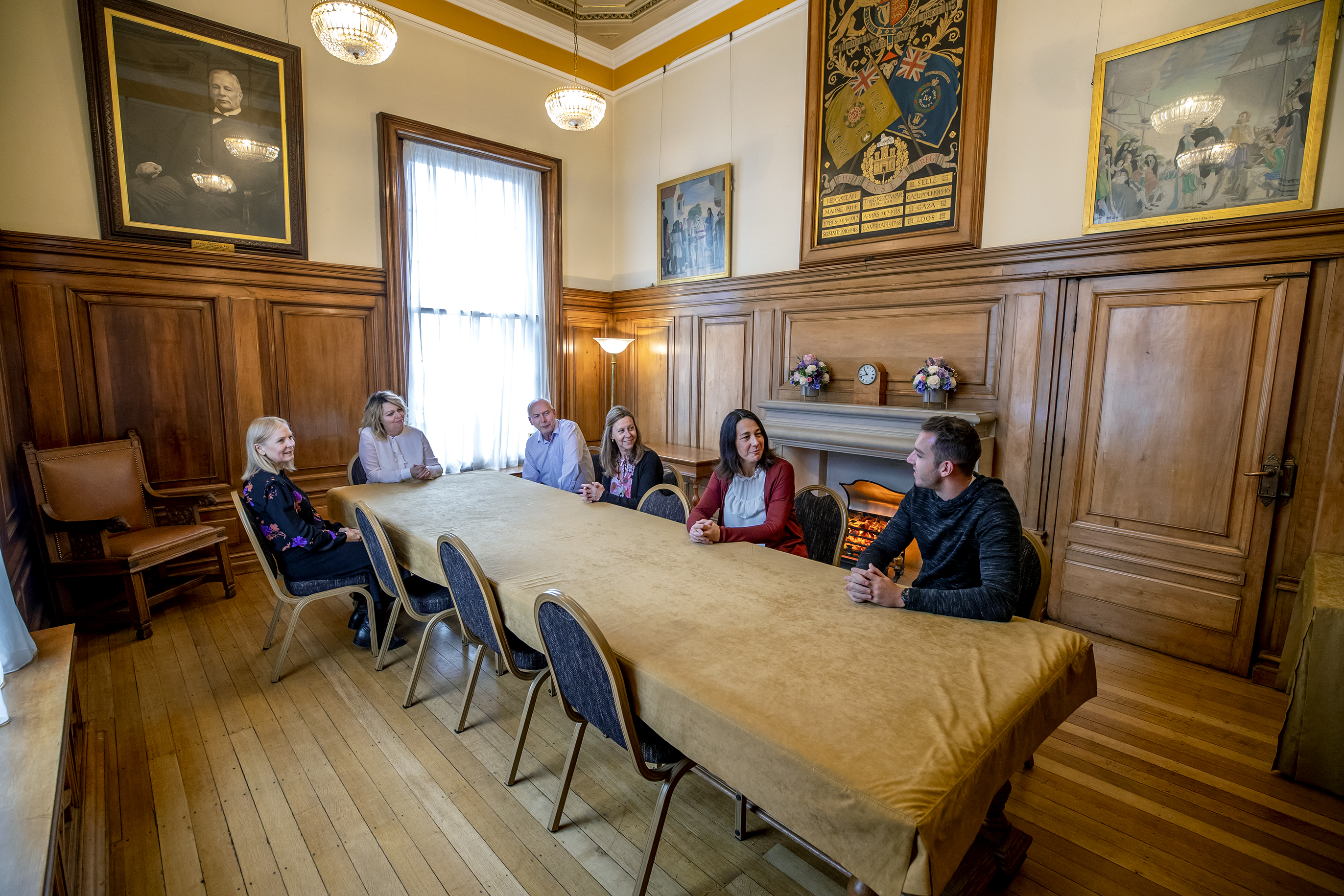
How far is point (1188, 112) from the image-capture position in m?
3.01

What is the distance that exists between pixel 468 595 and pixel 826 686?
50.8 inches

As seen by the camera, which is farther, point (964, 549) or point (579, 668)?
point (964, 549)

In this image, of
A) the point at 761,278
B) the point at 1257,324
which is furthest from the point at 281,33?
the point at 1257,324

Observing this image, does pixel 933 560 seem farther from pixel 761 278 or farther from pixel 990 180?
pixel 761 278

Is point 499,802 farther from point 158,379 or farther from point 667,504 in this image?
point 158,379

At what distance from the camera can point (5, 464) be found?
323 cm

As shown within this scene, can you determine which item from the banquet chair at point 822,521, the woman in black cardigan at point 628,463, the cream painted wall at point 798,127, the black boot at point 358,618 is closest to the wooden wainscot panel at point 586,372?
the cream painted wall at point 798,127

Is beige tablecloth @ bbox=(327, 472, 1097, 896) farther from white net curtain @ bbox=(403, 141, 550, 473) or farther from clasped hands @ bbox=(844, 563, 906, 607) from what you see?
white net curtain @ bbox=(403, 141, 550, 473)

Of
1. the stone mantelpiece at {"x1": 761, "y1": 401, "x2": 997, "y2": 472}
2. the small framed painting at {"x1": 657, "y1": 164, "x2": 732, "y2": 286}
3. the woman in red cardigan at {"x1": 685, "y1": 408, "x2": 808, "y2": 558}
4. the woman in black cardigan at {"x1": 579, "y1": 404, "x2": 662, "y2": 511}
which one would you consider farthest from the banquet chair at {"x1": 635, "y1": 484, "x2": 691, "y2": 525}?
the small framed painting at {"x1": 657, "y1": 164, "x2": 732, "y2": 286}

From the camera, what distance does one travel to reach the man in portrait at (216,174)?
387 cm

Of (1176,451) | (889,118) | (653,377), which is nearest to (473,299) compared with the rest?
(653,377)

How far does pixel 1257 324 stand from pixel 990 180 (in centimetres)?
158

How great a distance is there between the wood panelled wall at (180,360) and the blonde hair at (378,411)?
1175 millimetres

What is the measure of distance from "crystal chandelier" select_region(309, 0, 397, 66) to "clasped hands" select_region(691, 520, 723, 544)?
2.78 meters
